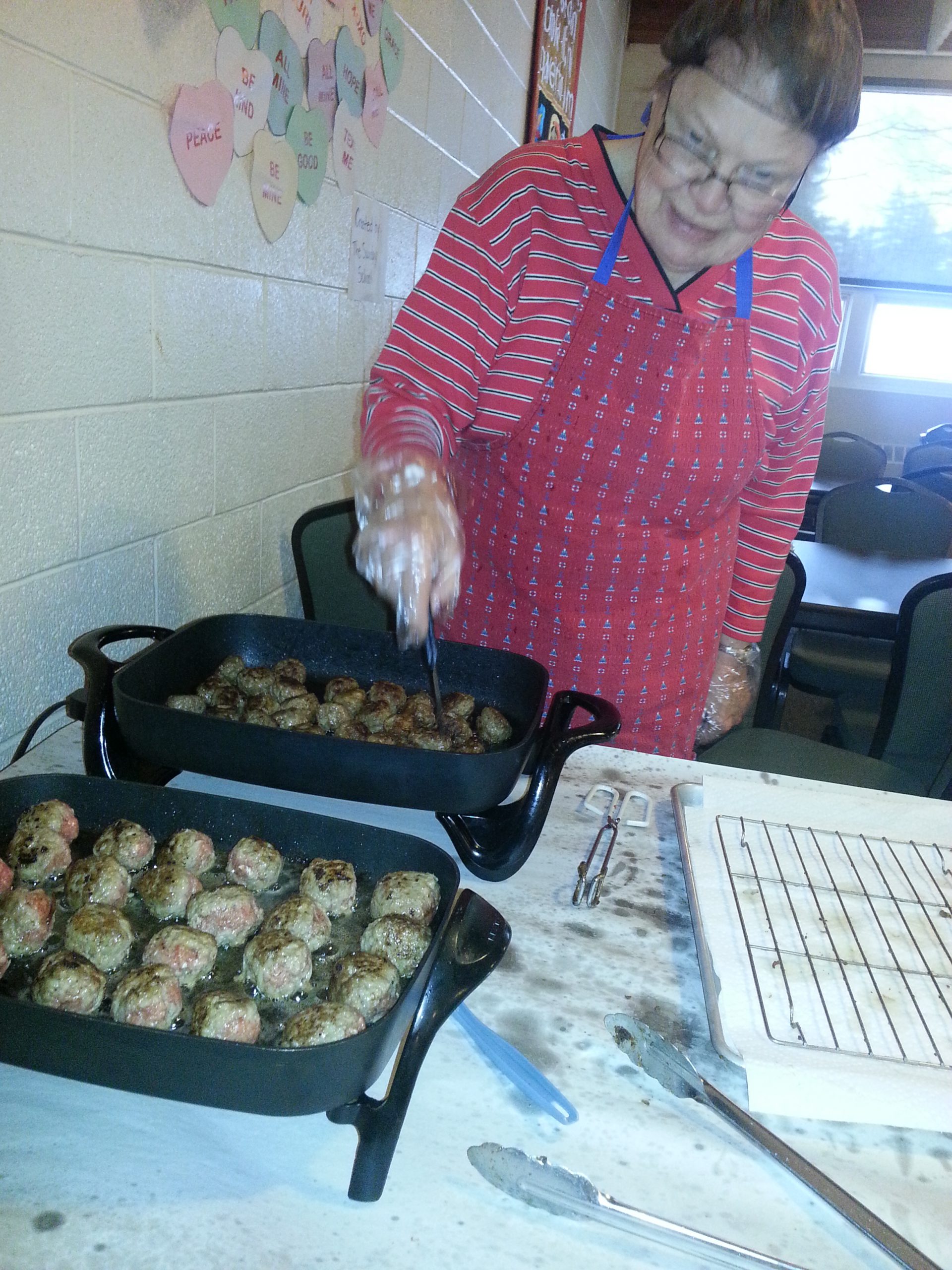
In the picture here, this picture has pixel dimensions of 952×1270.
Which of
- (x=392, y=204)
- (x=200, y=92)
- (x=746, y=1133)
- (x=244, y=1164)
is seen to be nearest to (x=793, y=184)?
(x=200, y=92)

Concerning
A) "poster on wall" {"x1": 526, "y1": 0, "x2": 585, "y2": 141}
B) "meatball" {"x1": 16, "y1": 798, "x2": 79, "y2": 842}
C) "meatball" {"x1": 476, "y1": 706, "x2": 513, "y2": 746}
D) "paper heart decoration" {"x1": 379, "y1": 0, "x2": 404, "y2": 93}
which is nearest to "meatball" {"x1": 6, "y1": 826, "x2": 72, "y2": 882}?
"meatball" {"x1": 16, "y1": 798, "x2": 79, "y2": 842}

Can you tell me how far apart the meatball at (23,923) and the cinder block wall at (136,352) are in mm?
442

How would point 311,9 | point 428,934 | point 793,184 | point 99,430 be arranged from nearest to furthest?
point 428,934 < point 793,184 < point 99,430 < point 311,9

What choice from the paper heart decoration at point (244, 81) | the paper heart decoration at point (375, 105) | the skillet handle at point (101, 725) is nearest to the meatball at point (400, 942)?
the skillet handle at point (101, 725)

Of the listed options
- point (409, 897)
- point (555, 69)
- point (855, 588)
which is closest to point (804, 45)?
point (409, 897)

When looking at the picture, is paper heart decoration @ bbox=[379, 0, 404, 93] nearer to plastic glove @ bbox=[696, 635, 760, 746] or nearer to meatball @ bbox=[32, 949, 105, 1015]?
plastic glove @ bbox=[696, 635, 760, 746]

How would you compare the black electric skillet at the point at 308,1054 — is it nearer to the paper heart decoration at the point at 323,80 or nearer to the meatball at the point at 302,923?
the meatball at the point at 302,923

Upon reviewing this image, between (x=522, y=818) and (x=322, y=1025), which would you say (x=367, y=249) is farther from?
(x=322, y=1025)

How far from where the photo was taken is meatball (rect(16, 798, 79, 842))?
2.60 ft

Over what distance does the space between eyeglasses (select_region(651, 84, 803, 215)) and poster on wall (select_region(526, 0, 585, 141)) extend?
7.63 feet

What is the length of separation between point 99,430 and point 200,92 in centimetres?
50

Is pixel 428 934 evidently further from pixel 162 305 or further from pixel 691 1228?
pixel 162 305

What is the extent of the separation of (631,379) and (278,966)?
0.90 metres

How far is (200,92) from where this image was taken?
4.24ft
